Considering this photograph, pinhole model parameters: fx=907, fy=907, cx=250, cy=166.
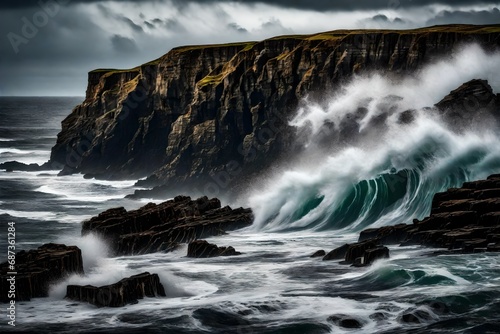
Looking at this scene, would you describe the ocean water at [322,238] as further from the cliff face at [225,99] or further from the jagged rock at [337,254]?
the cliff face at [225,99]

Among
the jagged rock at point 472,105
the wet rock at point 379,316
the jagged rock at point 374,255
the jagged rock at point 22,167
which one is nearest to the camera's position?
the wet rock at point 379,316

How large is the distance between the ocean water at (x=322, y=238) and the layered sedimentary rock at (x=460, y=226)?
3.97 ft

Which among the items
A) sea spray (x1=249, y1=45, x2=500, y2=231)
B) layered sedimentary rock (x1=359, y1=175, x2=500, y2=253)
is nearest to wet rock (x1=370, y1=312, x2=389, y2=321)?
layered sedimentary rock (x1=359, y1=175, x2=500, y2=253)

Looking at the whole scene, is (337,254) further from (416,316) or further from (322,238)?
(416,316)

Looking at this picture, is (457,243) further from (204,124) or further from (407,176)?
(204,124)

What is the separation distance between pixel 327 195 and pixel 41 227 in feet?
67.6

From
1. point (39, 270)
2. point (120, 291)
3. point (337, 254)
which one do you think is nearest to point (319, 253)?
point (337, 254)

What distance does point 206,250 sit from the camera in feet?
150

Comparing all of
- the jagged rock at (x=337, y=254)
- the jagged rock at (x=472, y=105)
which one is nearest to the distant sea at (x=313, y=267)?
the jagged rock at (x=337, y=254)

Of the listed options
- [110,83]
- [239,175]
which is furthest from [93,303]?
[110,83]

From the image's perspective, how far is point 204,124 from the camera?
84062 mm

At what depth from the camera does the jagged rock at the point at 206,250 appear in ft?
150

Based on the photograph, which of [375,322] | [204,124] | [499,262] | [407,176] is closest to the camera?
[375,322]

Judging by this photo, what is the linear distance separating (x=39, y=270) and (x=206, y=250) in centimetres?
1096
